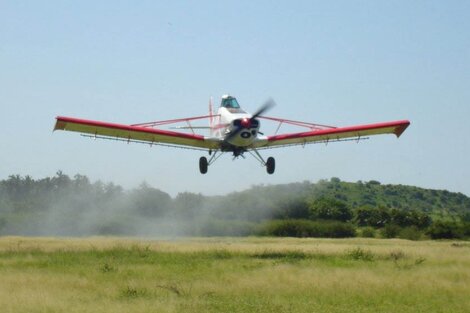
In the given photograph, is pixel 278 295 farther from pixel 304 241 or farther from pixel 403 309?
pixel 304 241

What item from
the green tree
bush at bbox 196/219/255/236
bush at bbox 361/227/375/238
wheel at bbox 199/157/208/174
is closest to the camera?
wheel at bbox 199/157/208/174

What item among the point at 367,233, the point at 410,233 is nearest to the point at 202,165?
the point at 367,233

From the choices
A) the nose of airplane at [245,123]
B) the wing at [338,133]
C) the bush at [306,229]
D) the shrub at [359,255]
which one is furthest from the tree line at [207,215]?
the nose of airplane at [245,123]

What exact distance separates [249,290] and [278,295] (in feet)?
5.00

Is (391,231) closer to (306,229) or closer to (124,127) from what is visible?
(306,229)

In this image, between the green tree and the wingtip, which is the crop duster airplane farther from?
the green tree

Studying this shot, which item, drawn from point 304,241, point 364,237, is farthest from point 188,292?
point 364,237

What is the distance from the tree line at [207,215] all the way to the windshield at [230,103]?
34.7m

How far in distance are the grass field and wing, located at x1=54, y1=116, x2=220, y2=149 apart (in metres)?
6.42

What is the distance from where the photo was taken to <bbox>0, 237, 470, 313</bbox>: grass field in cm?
2478

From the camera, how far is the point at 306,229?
69562 millimetres

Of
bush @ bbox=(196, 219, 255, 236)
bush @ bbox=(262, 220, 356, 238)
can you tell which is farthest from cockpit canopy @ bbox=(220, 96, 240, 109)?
bush @ bbox=(196, 219, 255, 236)

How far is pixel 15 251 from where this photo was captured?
1788 inches

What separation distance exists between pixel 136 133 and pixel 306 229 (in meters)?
37.5
